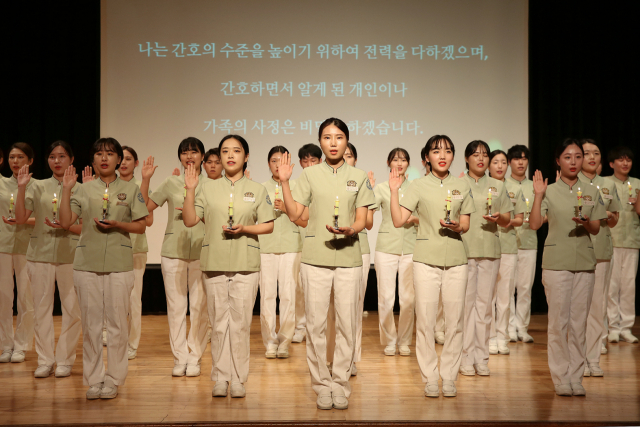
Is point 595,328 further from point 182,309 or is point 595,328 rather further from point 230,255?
point 182,309

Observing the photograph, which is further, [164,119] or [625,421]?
[164,119]

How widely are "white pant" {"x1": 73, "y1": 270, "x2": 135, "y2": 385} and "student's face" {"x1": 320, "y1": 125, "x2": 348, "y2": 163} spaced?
152 cm

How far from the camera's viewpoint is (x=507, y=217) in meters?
4.54

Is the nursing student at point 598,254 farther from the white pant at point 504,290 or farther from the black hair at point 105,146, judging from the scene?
the black hair at point 105,146

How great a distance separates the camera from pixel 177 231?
4.46 metres

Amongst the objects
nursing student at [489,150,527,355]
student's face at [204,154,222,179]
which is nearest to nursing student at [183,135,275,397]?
student's face at [204,154,222,179]

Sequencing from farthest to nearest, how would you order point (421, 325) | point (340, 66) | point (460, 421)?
point (340, 66) < point (421, 325) < point (460, 421)

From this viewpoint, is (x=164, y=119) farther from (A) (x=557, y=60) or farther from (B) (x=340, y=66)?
(A) (x=557, y=60)

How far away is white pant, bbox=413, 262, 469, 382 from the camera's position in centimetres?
385

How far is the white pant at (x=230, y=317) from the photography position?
12.3ft

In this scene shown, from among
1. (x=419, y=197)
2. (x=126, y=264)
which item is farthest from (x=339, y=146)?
(x=126, y=264)

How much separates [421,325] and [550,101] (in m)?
4.80

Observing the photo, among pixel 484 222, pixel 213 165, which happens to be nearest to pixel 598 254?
pixel 484 222

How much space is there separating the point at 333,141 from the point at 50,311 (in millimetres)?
2588
